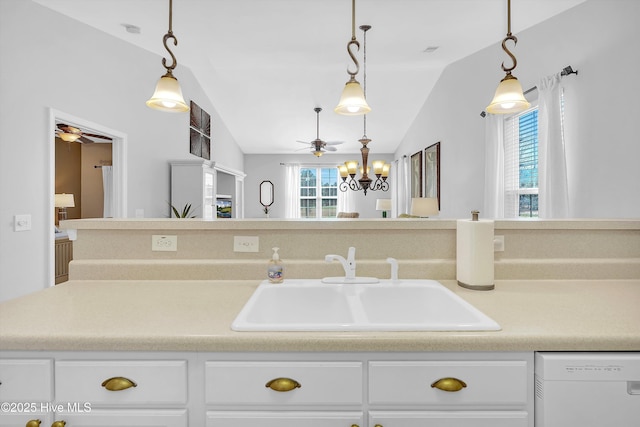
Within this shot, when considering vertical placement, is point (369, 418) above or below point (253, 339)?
below

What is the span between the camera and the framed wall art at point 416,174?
5.96 meters

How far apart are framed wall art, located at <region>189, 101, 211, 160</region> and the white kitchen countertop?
4185 millimetres

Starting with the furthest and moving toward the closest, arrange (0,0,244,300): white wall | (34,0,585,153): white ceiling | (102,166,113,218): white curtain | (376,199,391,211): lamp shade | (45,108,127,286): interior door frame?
(376,199,391,211): lamp shade → (102,166,113,218): white curtain → (34,0,585,153): white ceiling → (45,108,127,286): interior door frame → (0,0,244,300): white wall

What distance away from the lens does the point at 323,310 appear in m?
1.40

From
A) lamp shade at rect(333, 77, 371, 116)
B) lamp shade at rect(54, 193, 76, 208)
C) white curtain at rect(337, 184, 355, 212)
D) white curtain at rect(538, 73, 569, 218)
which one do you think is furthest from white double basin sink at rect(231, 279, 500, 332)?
white curtain at rect(337, 184, 355, 212)

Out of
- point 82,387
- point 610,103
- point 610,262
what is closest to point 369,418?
point 82,387

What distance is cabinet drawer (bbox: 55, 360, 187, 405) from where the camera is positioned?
3.00ft

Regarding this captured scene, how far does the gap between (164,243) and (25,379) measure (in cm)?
71

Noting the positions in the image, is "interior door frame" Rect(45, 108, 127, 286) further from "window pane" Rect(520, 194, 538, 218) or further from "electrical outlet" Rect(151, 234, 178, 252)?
"window pane" Rect(520, 194, 538, 218)

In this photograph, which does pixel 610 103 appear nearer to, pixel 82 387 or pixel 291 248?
pixel 291 248

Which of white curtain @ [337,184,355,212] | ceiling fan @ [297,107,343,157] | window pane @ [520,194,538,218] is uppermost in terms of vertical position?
ceiling fan @ [297,107,343,157]

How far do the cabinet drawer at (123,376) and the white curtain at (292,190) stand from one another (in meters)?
7.44

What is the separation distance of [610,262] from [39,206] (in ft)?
11.6

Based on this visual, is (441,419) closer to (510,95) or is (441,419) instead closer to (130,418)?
(130,418)
